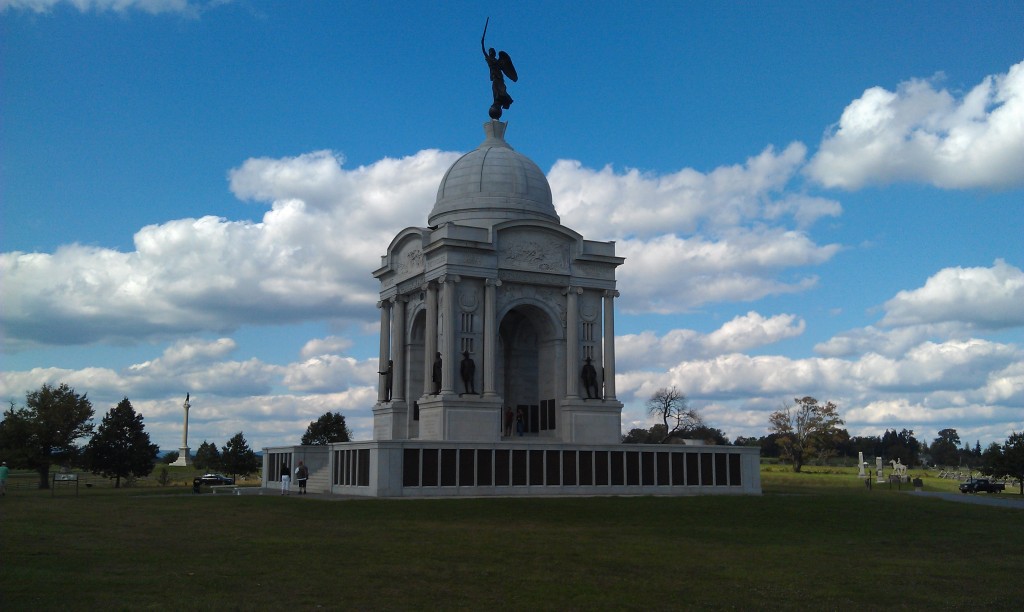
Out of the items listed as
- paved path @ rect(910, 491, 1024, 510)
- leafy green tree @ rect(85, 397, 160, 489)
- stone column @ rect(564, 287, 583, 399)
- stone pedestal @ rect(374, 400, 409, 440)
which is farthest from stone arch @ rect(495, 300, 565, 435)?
leafy green tree @ rect(85, 397, 160, 489)

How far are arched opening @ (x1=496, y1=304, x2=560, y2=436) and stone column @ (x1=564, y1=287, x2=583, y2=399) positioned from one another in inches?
36.0

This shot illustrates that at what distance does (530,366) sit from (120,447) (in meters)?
32.2

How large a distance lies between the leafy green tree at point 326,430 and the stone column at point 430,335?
117ft

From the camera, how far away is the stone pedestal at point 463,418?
2114 inches

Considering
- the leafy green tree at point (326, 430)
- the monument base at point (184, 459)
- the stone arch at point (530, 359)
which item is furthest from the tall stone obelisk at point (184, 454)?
the stone arch at point (530, 359)

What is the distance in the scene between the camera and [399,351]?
6228 cm

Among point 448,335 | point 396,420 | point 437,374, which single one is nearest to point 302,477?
point 437,374

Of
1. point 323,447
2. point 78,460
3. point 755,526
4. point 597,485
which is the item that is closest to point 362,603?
point 755,526

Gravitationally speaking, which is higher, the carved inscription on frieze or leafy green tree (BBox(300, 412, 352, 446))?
the carved inscription on frieze

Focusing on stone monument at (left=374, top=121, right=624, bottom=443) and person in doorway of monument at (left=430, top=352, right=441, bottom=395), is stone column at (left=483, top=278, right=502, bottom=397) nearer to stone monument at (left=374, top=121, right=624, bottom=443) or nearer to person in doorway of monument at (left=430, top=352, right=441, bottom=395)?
stone monument at (left=374, top=121, right=624, bottom=443)

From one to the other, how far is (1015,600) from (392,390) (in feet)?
161

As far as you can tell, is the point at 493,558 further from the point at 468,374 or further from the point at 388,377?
the point at 388,377

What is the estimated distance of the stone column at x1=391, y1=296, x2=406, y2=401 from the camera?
6206 centimetres

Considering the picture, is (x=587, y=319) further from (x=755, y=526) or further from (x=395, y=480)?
(x=755, y=526)
